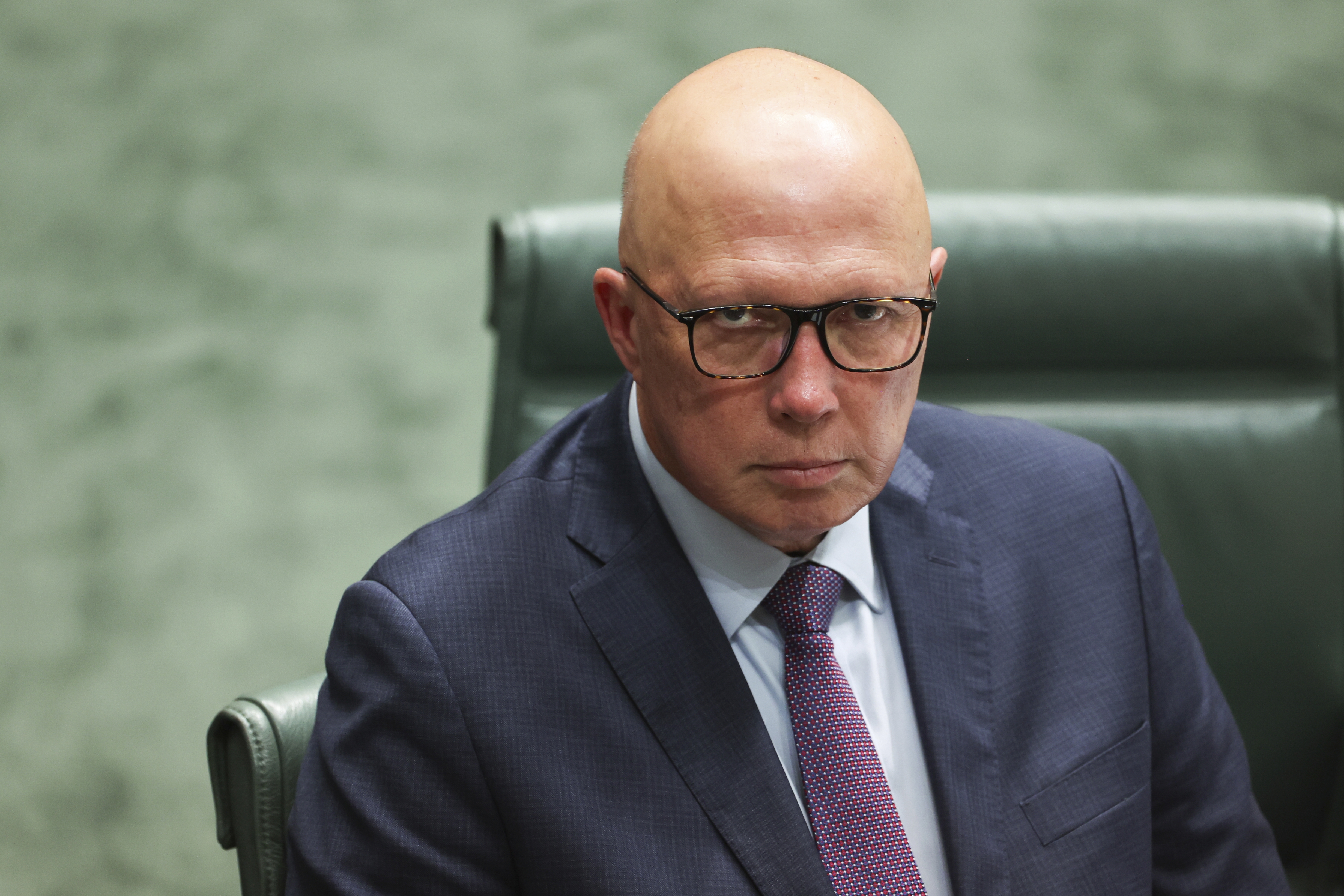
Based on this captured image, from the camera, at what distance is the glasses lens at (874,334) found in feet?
2.83

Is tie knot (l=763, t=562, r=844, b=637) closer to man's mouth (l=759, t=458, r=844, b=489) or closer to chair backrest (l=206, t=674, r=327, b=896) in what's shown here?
man's mouth (l=759, t=458, r=844, b=489)

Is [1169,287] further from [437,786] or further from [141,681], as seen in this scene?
[141,681]

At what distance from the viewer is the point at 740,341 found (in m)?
0.86

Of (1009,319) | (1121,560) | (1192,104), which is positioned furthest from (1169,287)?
(1192,104)

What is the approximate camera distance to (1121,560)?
1.12m

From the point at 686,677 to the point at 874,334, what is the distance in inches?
11.5

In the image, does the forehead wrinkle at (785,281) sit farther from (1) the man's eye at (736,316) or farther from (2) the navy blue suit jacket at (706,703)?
(2) the navy blue suit jacket at (706,703)

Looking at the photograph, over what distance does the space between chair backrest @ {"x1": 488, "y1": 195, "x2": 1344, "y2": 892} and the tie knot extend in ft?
1.75

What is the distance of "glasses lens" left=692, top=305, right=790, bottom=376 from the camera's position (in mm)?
855

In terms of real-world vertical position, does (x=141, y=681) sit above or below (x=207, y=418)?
below

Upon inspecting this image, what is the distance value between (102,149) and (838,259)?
1.56m

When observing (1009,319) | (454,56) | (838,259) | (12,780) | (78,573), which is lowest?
(12,780)

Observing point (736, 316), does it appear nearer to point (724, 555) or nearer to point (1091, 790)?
point (724, 555)

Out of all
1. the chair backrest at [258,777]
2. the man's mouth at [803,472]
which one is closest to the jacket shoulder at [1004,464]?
the man's mouth at [803,472]
